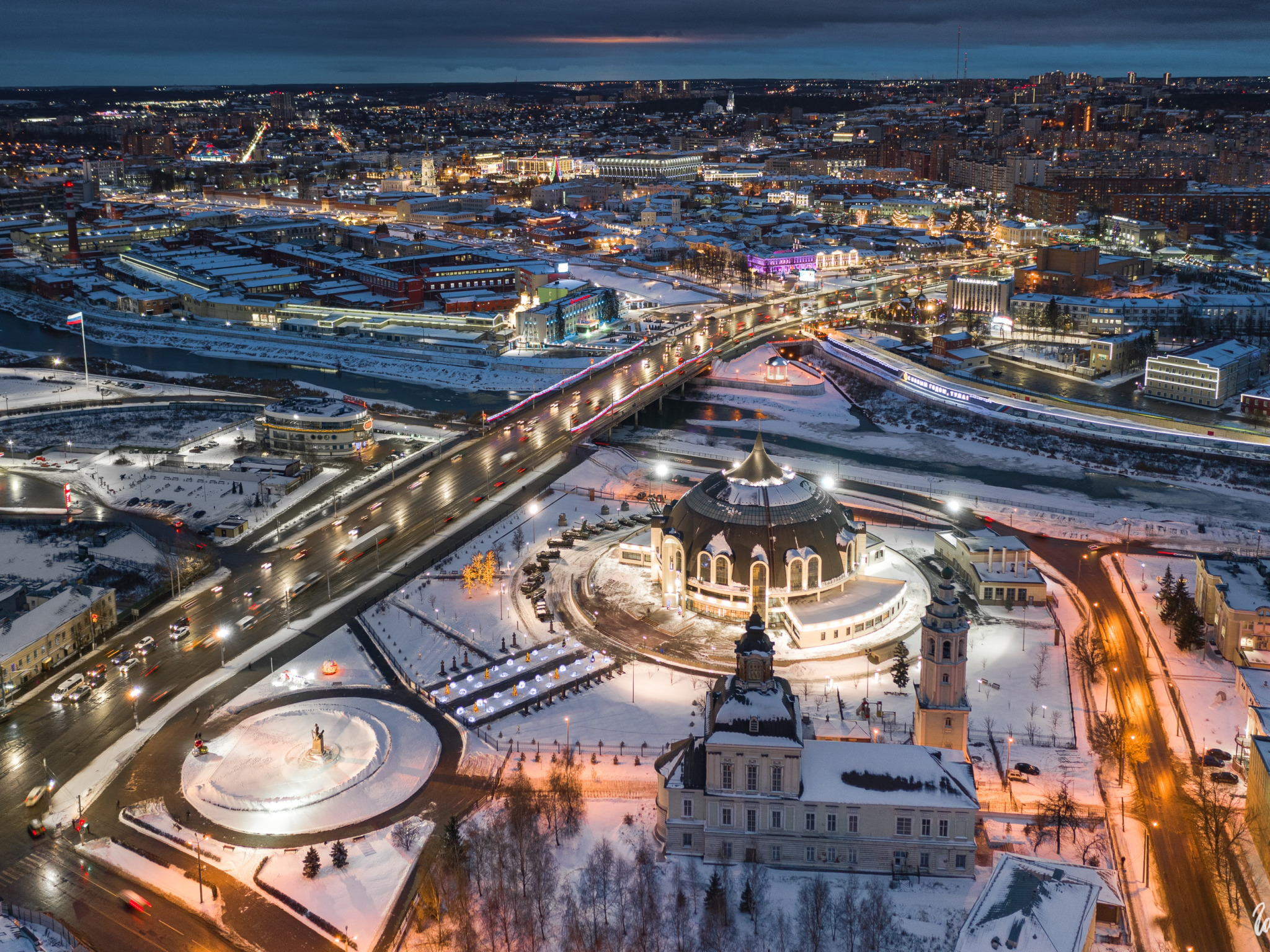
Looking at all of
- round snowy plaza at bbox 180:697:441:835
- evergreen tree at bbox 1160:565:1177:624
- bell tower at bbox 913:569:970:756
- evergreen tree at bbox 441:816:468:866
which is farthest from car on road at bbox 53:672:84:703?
evergreen tree at bbox 1160:565:1177:624

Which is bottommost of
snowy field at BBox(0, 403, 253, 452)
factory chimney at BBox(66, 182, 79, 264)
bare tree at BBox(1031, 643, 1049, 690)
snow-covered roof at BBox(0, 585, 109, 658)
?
bare tree at BBox(1031, 643, 1049, 690)

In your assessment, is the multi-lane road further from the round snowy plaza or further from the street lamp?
the street lamp

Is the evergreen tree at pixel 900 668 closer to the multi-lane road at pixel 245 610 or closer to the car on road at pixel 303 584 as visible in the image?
the multi-lane road at pixel 245 610

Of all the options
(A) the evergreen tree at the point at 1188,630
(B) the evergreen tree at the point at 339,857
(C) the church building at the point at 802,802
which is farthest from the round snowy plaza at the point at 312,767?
(A) the evergreen tree at the point at 1188,630

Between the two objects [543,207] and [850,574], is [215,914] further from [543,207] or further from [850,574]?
[543,207]

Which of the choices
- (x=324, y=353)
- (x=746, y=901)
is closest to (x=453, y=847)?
(x=746, y=901)

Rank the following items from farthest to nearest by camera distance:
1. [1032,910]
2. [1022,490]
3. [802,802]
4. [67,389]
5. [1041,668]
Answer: [67,389] < [1022,490] < [1041,668] < [802,802] < [1032,910]

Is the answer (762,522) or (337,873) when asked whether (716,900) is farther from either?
(762,522)
